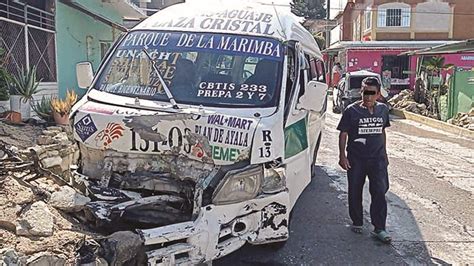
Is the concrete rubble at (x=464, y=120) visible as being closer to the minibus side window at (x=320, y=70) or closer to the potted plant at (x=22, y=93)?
the minibus side window at (x=320, y=70)

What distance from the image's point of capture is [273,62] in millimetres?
5039

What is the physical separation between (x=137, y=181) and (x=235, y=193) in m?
0.84

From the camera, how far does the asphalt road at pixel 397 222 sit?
512 centimetres

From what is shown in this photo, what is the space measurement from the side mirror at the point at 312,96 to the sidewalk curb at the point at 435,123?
10.4 metres

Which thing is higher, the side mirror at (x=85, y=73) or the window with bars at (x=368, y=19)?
the window with bars at (x=368, y=19)

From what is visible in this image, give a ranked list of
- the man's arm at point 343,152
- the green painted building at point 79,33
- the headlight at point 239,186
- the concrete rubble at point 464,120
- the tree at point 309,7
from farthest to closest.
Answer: the tree at point 309,7 < the concrete rubble at point 464,120 < the green painted building at point 79,33 < the man's arm at point 343,152 < the headlight at point 239,186

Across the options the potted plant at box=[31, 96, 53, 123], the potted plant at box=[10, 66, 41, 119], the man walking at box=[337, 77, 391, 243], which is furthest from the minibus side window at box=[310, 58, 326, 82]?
the potted plant at box=[10, 66, 41, 119]

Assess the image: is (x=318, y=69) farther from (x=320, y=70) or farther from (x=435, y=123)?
(x=435, y=123)

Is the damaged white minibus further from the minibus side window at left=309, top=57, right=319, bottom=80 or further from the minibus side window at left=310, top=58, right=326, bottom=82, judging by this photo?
the minibus side window at left=310, top=58, right=326, bottom=82

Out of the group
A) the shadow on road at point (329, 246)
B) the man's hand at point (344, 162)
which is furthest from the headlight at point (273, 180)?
the man's hand at point (344, 162)

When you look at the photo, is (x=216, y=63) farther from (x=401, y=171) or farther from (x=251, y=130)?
(x=401, y=171)

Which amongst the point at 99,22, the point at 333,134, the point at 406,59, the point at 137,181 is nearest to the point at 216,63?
the point at 137,181

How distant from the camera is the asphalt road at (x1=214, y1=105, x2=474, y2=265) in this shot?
512cm

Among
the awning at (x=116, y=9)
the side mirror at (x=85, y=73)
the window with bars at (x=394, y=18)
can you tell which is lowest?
the side mirror at (x=85, y=73)
